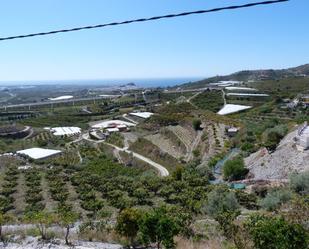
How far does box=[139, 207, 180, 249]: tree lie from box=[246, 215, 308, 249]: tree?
235 centimetres

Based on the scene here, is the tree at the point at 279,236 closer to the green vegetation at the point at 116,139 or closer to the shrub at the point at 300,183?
the shrub at the point at 300,183

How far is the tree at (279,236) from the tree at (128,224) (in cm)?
405

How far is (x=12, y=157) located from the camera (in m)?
57.5

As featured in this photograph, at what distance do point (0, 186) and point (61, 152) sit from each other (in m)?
24.4

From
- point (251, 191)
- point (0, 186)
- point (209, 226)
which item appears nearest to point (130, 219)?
point (209, 226)

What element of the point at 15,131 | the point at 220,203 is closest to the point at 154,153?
the point at 220,203

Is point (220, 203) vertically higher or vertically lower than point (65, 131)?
higher

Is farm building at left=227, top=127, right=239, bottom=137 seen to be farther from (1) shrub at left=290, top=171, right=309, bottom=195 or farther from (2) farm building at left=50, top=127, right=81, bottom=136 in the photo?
(2) farm building at left=50, top=127, right=81, bottom=136

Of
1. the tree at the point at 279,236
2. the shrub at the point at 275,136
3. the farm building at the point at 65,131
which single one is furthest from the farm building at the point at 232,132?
the tree at the point at 279,236

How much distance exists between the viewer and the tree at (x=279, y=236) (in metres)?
9.30

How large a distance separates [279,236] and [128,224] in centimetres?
491

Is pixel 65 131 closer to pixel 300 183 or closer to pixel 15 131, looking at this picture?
pixel 15 131

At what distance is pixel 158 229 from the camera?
11156 mm

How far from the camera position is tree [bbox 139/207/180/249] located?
11.1m
